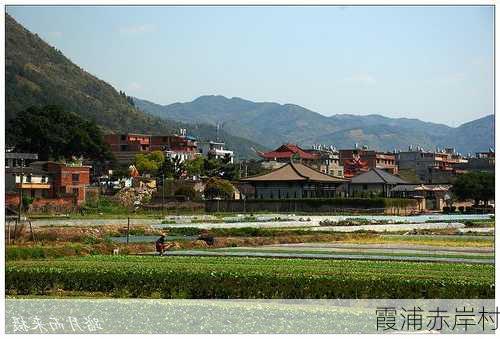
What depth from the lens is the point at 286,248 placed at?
86.7 ft

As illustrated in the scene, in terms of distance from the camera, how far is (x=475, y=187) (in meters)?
55.8

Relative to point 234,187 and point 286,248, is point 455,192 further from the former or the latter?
point 286,248

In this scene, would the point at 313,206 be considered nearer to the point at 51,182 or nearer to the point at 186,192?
the point at 186,192

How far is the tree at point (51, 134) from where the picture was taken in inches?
2427

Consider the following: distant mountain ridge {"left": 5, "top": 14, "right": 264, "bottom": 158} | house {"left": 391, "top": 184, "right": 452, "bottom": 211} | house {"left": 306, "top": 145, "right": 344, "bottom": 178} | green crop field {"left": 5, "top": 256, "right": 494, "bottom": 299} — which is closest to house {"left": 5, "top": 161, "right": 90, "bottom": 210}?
house {"left": 391, "top": 184, "right": 452, "bottom": 211}

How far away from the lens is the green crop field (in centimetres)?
1678

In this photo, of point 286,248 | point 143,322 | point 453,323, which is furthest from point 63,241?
point 453,323

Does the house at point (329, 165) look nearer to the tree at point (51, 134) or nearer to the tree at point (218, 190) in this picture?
the tree at point (218, 190)

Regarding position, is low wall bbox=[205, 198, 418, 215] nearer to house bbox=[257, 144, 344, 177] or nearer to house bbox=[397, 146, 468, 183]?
house bbox=[257, 144, 344, 177]

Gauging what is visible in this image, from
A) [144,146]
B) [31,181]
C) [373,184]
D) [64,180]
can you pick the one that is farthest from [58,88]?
[31,181]

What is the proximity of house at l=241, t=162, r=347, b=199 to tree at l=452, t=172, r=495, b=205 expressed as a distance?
8.38 metres

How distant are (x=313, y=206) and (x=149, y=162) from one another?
901 inches

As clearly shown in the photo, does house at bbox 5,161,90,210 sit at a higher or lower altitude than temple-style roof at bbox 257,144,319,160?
lower

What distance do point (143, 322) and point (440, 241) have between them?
52.8 feet
